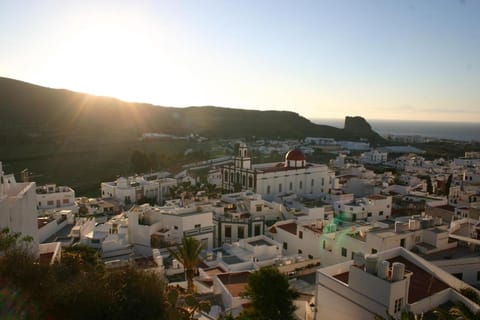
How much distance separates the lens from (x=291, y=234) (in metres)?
24.3

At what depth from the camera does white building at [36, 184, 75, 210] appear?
34.5 meters

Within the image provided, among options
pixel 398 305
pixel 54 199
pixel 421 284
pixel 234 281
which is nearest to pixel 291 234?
pixel 234 281

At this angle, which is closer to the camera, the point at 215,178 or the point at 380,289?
the point at 380,289

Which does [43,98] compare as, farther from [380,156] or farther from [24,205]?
[24,205]

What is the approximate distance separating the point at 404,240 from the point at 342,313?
730cm

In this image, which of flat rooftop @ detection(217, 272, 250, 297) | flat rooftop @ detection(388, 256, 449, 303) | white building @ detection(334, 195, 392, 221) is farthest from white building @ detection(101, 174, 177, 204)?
flat rooftop @ detection(388, 256, 449, 303)

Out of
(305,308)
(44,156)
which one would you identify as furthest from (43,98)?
(305,308)

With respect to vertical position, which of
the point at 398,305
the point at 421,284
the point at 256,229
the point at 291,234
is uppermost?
the point at 398,305

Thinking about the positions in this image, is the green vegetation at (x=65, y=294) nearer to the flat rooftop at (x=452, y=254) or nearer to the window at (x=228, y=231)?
the flat rooftop at (x=452, y=254)

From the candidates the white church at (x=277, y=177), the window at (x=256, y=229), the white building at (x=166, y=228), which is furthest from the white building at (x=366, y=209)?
the white building at (x=166, y=228)

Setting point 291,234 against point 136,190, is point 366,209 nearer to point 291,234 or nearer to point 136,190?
point 291,234

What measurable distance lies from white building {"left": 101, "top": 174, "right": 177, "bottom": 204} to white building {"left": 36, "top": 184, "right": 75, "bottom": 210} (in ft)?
16.6

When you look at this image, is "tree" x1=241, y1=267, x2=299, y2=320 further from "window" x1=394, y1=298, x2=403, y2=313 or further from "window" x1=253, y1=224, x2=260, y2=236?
"window" x1=253, y1=224, x2=260, y2=236

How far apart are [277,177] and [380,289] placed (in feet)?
101
